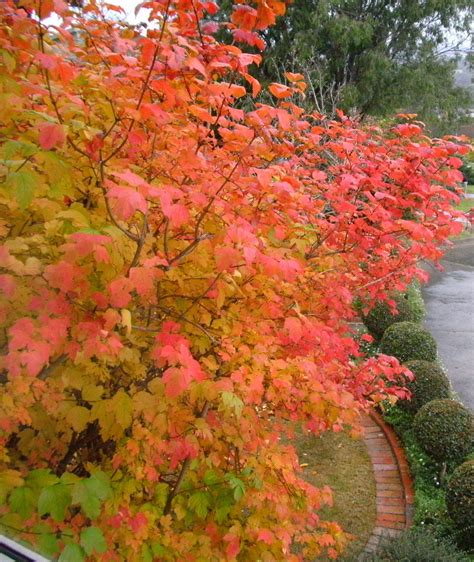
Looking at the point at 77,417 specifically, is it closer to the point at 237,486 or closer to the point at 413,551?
the point at 237,486

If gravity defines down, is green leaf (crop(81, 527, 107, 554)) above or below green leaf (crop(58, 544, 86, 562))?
below

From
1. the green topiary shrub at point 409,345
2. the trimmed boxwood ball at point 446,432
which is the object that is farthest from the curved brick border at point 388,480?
the green topiary shrub at point 409,345

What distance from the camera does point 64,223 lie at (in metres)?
2.08

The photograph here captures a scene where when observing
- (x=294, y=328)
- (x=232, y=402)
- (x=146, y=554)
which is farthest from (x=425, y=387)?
(x=232, y=402)

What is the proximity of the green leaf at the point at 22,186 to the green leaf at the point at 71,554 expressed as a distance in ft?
4.24

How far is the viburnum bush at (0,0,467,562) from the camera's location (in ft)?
6.27

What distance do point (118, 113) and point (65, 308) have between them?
88 cm

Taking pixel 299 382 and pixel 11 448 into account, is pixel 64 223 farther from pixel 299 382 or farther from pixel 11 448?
pixel 299 382

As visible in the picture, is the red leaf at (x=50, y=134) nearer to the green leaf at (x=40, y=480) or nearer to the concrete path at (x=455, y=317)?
the green leaf at (x=40, y=480)

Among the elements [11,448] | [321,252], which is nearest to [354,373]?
[321,252]

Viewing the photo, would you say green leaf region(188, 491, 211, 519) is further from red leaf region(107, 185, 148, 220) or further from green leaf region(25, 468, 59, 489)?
red leaf region(107, 185, 148, 220)

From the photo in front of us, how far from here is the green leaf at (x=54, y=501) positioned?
1.97 meters

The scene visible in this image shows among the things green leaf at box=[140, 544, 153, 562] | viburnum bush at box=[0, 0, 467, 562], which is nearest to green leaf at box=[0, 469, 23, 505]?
viburnum bush at box=[0, 0, 467, 562]

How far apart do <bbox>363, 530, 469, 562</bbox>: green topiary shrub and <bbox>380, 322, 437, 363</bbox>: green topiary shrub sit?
3351 millimetres
